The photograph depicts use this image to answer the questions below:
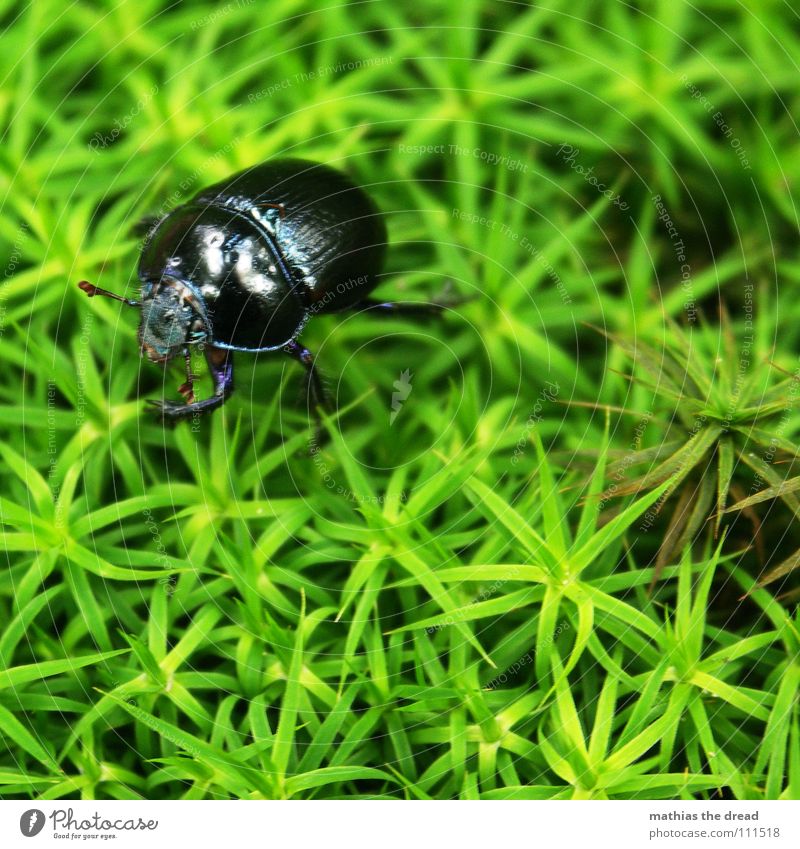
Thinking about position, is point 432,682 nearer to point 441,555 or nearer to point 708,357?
point 441,555

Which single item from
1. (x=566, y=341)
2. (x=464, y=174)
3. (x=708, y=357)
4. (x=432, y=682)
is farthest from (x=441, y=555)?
(x=464, y=174)

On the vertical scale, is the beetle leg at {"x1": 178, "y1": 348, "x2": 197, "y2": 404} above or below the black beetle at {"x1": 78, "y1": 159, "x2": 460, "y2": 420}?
below

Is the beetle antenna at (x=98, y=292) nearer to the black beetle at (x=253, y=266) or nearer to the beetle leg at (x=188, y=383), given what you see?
the black beetle at (x=253, y=266)

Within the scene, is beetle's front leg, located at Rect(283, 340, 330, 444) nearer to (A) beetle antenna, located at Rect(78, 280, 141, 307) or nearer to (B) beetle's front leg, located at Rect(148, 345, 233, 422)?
(B) beetle's front leg, located at Rect(148, 345, 233, 422)
